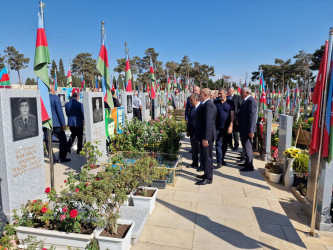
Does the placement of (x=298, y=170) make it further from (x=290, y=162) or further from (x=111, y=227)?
(x=111, y=227)

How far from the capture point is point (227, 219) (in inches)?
135

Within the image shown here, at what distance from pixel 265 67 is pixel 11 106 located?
55.3 metres

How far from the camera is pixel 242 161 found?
640 cm

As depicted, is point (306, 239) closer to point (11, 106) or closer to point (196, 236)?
Result: point (196, 236)

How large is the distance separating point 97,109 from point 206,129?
2.84 m

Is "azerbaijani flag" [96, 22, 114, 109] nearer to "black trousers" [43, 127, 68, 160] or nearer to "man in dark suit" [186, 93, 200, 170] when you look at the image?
"black trousers" [43, 127, 68, 160]

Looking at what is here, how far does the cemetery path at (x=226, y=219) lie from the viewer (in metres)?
2.87

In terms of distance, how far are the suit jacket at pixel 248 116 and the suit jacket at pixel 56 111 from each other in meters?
4.62

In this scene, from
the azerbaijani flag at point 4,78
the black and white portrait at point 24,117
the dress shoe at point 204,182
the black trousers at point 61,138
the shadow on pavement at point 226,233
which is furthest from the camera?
the azerbaijani flag at point 4,78

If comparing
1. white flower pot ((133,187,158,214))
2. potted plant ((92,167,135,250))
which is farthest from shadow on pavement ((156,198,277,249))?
potted plant ((92,167,135,250))

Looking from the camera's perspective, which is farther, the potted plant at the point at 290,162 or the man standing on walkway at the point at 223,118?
the man standing on walkway at the point at 223,118

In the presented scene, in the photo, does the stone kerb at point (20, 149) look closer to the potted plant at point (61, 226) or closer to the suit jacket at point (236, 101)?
the potted plant at point (61, 226)

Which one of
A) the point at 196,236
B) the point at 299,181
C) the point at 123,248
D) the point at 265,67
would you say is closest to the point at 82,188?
the point at 123,248

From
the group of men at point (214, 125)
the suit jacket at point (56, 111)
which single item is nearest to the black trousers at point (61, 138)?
the suit jacket at point (56, 111)
